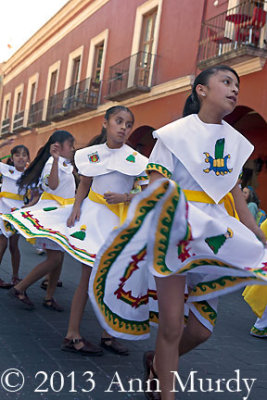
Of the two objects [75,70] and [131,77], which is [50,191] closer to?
[131,77]

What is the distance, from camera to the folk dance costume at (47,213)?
4.02 metres

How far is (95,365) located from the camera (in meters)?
3.38

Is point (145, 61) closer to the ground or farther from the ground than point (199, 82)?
farther from the ground

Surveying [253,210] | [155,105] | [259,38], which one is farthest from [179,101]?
[253,210]

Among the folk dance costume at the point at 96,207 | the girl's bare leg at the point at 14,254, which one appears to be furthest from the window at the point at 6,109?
the folk dance costume at the point at 96,207

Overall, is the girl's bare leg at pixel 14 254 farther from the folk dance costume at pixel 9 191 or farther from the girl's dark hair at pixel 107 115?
the girl's dark hair at pixel 107 115

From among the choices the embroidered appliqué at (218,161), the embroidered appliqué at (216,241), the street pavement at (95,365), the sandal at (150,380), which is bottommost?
the street pavement at (95,365)

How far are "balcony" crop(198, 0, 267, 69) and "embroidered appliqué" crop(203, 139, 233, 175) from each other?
24.9 feet

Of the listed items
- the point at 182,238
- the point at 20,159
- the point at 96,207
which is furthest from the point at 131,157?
the point at 20,159

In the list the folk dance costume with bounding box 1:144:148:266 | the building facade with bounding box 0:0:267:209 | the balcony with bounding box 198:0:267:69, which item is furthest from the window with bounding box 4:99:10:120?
the folk dance costume with bounding box 1:144:148:266

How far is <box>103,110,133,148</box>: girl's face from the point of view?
3.92 metres

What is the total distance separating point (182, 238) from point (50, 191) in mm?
2993

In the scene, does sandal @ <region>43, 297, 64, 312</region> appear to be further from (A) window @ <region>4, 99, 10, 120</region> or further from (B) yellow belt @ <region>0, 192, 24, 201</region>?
(A) window @ <region>4, 99, 10, 120</region>

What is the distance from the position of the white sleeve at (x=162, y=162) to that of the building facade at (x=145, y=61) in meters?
7.71
